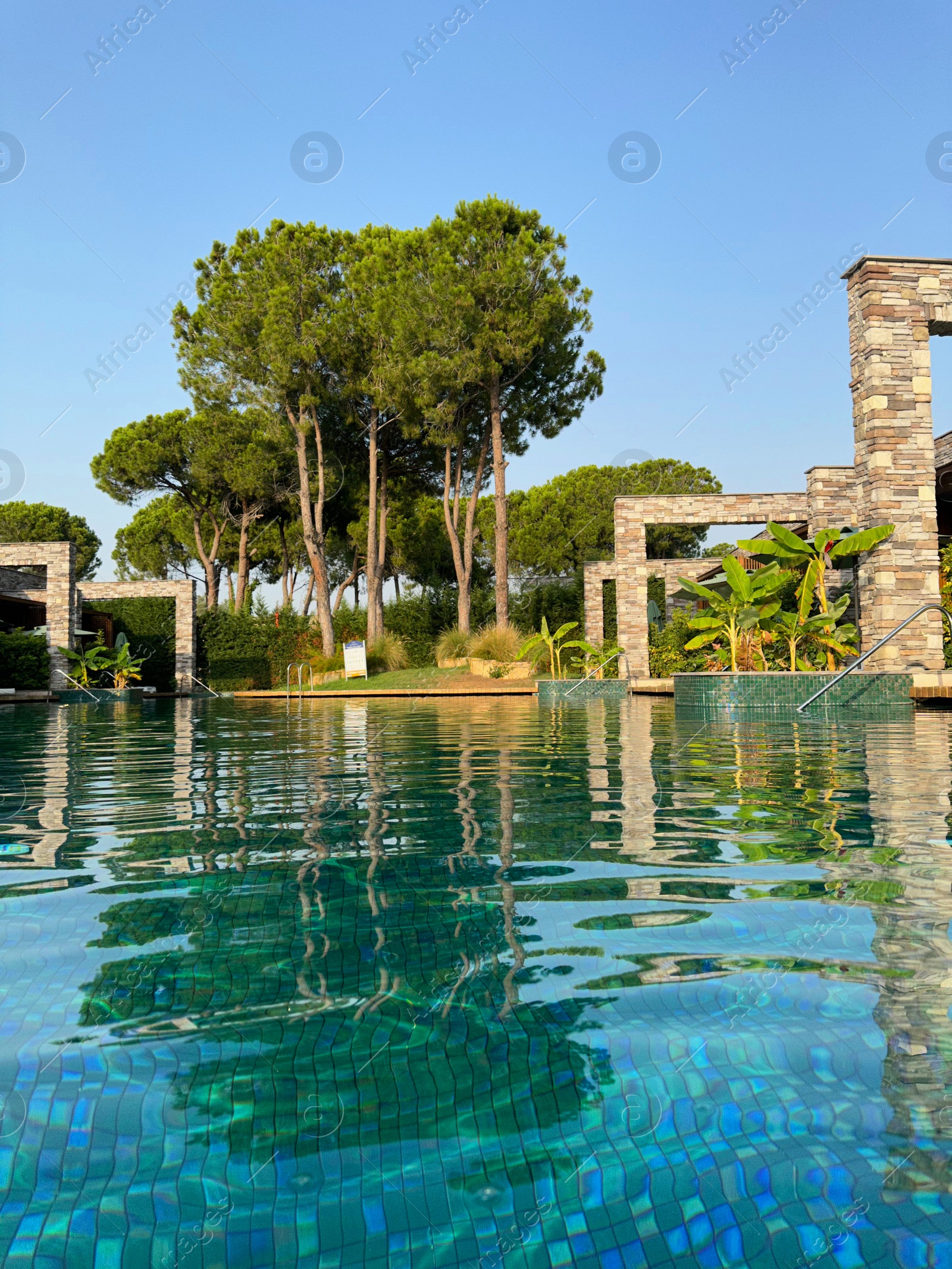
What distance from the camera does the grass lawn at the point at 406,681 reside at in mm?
21406

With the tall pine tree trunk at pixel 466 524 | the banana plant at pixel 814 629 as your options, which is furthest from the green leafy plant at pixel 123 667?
the banana plant at pixel 814 629

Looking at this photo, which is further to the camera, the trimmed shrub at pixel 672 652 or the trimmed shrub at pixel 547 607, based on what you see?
the trimmed shrub at pixel 547 607

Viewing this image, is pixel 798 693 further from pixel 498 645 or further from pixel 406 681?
pixel 406 681

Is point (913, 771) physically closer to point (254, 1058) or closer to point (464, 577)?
point (254, 1058)

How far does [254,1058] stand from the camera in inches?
59.4

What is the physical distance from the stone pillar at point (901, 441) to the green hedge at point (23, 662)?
788 inches

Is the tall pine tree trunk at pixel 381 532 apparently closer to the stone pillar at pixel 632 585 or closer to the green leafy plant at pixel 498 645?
the green leafy plant at pixel 498 645

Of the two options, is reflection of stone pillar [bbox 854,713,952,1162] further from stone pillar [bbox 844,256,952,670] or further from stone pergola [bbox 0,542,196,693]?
stone pergola [bbox 0,542,196,693]

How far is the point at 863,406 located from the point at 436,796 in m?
11.2

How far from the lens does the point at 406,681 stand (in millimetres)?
21984

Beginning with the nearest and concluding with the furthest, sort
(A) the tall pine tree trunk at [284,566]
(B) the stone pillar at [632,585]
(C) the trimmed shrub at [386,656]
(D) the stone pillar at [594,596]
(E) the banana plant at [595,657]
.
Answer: (E) the banana plant at [595,657]
(B) the stone pillar at [632,585]
(D) the stone pillar at [594,596]
(C) the trimmed shrub at [386,656]
(A) the tall pine tree trunk at [284,566]

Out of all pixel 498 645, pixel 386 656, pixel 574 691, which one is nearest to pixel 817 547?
pixel 574 691

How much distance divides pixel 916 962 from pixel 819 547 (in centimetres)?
1162

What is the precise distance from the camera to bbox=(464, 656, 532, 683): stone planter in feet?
67.5
